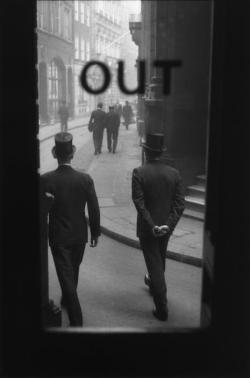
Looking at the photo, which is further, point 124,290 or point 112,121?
point 112,121

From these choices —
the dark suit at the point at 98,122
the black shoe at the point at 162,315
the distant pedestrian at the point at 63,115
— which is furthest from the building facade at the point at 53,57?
the black shoe at the point at 162,315

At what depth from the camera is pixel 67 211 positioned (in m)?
4.40

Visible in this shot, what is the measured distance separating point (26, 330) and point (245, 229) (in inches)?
42.2

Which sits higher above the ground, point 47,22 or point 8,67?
point 47,22

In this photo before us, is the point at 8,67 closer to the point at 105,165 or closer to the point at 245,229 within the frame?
the point at 245,229

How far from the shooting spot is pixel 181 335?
2.33 meters

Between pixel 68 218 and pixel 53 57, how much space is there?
26.4 m

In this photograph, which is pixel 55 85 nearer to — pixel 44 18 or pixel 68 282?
pixel 44 18

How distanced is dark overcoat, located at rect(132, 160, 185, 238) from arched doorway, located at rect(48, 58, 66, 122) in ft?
80.0

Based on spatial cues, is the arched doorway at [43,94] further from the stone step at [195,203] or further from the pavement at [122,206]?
the stone step at [195,203]

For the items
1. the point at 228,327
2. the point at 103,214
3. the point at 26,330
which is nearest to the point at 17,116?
the point at 26,330

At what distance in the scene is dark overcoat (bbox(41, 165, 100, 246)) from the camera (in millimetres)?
4367

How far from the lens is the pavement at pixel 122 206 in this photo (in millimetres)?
7093

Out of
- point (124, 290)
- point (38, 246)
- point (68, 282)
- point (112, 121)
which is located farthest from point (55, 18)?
point (38, 246)
